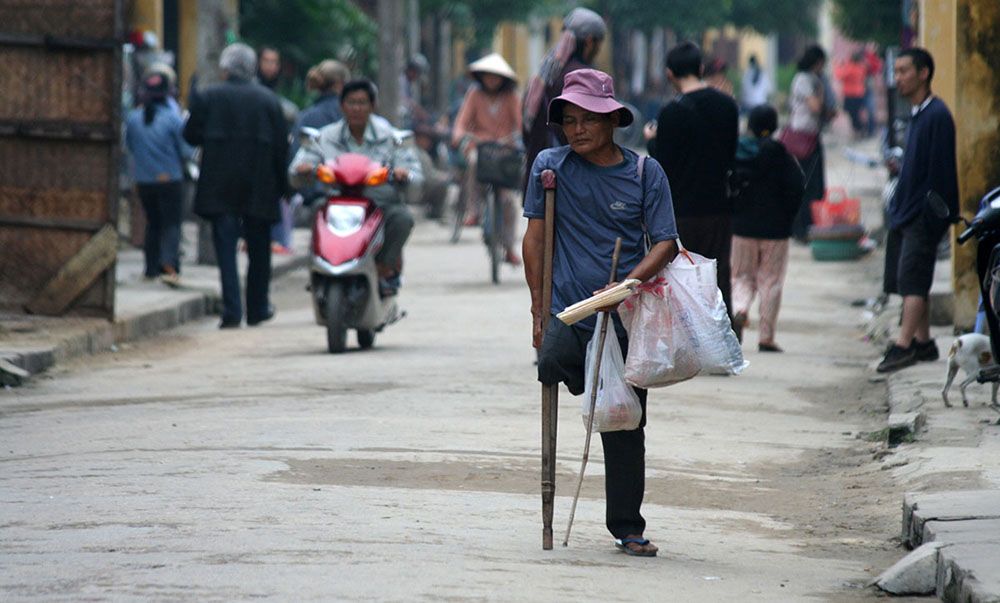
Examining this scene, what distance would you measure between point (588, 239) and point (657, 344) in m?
0.46

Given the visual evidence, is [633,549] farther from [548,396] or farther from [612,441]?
[548,396]

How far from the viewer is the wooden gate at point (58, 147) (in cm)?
1327

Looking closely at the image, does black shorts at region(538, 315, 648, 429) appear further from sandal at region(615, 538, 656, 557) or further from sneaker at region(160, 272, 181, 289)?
sneaker at region(160, 272, 181, 289)

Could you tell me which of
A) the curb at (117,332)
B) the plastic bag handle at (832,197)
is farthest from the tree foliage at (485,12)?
the curb at (117,332)

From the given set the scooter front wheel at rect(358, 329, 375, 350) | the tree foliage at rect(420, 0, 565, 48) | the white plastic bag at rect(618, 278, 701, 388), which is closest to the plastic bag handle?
the scooter front wheel at rect(358, 329, 375, 350)

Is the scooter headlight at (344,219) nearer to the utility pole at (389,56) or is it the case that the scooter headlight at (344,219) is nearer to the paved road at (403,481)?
the paved road at (403,481)

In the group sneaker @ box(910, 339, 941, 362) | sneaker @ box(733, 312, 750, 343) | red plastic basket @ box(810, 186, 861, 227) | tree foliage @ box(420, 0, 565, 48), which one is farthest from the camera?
tree foliage @ box(420, 0, 565, 48)

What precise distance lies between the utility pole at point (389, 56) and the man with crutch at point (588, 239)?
2121cm

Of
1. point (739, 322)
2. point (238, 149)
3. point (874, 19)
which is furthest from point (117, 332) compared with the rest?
point (874, 19)

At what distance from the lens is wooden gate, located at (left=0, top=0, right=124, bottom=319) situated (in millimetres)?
13266

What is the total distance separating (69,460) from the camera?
8414 millimetres

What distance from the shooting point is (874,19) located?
24.7 m

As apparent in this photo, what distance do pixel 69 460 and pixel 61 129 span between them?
5313mm

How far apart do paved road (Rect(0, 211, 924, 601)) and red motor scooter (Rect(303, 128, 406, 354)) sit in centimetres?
28
